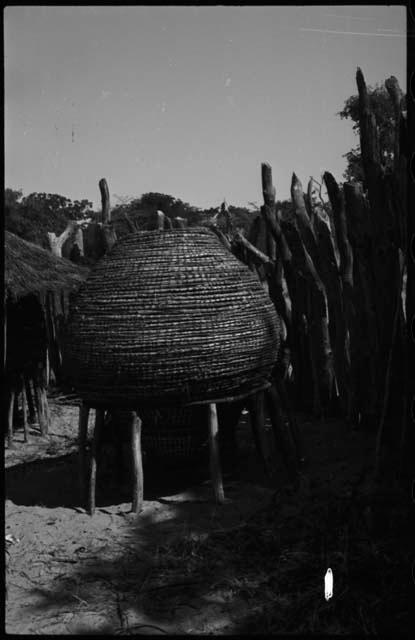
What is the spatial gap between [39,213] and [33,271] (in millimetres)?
18724

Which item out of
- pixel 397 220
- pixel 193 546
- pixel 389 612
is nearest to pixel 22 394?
pixel 193 546

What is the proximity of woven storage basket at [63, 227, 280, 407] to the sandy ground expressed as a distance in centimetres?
83

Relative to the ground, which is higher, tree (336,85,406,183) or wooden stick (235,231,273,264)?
tree (336,85,406,183)

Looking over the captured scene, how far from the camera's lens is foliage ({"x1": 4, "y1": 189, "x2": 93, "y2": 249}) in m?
19.9

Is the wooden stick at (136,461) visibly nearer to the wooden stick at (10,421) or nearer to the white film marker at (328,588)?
the white film marker at (328,588)

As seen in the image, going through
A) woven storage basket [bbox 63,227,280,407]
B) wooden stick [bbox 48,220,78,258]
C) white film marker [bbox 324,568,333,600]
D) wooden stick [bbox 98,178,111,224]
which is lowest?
white film marker [bbox 324,568,333,600]

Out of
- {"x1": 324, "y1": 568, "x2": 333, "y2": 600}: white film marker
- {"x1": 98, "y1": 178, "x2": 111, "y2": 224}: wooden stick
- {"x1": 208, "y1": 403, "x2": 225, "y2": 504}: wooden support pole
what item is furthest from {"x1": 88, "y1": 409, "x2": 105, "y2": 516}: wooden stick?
{"x1": 98, "y1": 178, "x2": 111, "y2": 224}: wooden stick

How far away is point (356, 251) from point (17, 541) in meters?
3.54

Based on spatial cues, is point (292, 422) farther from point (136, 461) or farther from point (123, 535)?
point (123, 535)

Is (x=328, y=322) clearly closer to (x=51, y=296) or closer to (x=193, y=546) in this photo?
(x=193, y=546)

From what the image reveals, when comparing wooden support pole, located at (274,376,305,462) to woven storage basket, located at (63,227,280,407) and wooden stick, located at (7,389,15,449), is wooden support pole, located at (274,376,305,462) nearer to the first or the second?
woven storage basket, located at (63,227,280,407)

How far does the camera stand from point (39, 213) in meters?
25.0

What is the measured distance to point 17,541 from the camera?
4.25m

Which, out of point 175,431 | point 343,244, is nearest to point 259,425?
point 175,431
